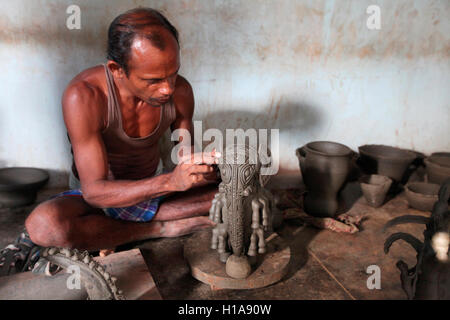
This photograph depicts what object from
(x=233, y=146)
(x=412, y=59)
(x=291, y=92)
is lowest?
(x=233, y=146)

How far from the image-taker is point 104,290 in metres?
1.79

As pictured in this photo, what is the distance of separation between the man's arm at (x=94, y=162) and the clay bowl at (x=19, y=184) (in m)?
1.08

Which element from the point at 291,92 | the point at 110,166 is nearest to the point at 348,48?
the point at 291,92

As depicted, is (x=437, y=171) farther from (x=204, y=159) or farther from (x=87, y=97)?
(x=87, y=97)

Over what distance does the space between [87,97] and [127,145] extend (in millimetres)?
472

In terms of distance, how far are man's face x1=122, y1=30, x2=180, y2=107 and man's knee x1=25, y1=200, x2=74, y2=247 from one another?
3.11 ft

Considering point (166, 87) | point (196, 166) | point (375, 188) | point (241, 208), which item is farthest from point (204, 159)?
point (375, 188)

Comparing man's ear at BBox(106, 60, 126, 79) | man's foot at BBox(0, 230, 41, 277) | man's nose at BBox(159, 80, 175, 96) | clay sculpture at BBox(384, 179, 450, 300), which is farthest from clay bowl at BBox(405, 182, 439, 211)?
man's foot at BBox(0, 230, 41, 277)

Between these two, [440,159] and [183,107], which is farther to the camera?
[440,159]

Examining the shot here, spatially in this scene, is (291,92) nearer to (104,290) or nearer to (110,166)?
(110,166)

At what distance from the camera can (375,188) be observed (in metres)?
3.38

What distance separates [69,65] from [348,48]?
2651mm

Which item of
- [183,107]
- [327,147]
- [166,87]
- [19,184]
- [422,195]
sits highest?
[166,87]
